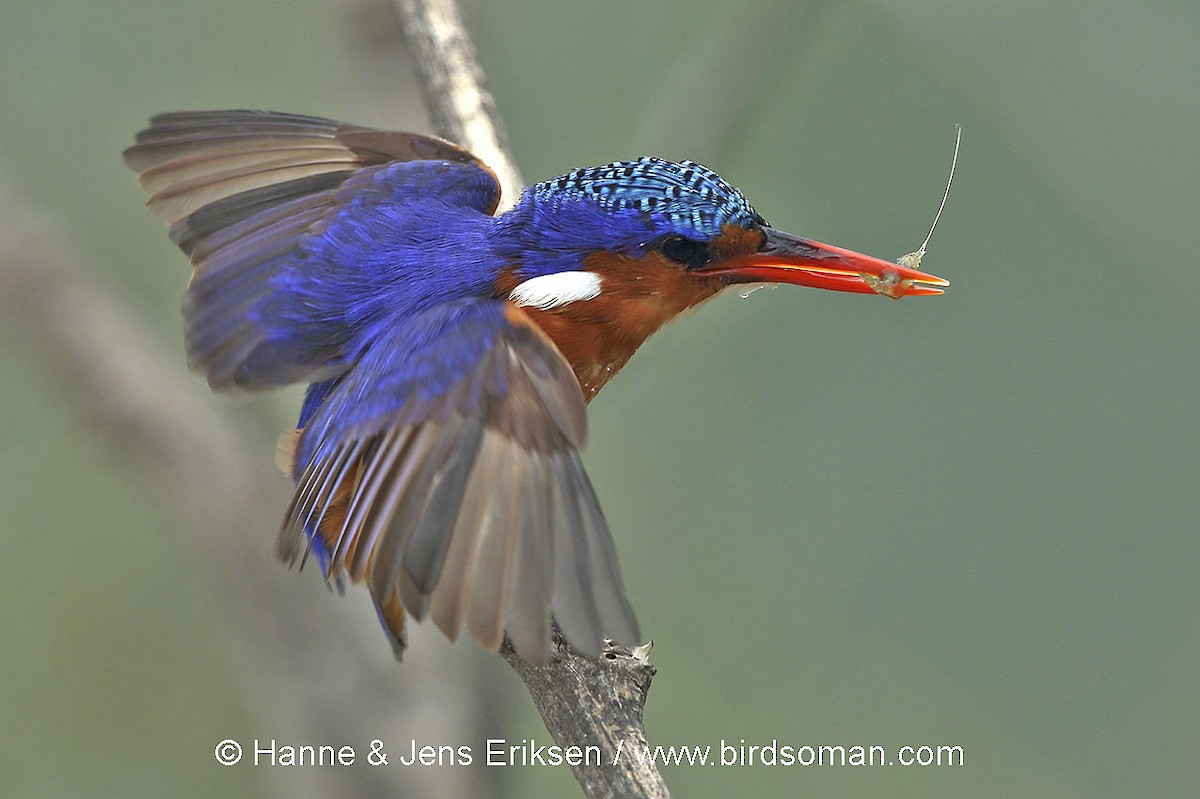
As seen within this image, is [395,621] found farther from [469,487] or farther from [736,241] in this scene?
[736,241]

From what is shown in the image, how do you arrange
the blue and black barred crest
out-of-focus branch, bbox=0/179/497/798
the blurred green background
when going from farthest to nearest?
the blurred green background
out-of-focus branch, bbox=0/179/497/798
the blue and black barred crest

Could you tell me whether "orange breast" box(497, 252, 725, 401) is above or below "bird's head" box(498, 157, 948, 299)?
below

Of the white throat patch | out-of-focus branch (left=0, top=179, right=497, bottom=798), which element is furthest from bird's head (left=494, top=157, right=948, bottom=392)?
out-of-focus branch (left=0, top=179, right=497, bottom=798)

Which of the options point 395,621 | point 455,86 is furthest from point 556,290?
point 455,86

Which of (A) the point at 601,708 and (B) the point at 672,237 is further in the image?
(B) the point at 672,237

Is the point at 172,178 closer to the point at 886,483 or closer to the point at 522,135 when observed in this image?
the point at 522,135

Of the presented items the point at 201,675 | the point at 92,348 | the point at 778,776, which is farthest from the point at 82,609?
the point at 778,776

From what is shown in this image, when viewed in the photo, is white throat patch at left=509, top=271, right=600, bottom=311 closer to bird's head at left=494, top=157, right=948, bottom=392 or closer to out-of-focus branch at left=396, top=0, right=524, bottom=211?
bird's head at left=494, top=157, right=948, bottom=392

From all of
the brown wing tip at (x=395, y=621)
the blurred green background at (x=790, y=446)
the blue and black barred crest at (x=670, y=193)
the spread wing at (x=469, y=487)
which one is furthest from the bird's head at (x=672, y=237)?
the blurred green background at (x=790, y=446)

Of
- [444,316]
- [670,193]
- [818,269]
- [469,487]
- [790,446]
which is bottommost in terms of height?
[790,446]
